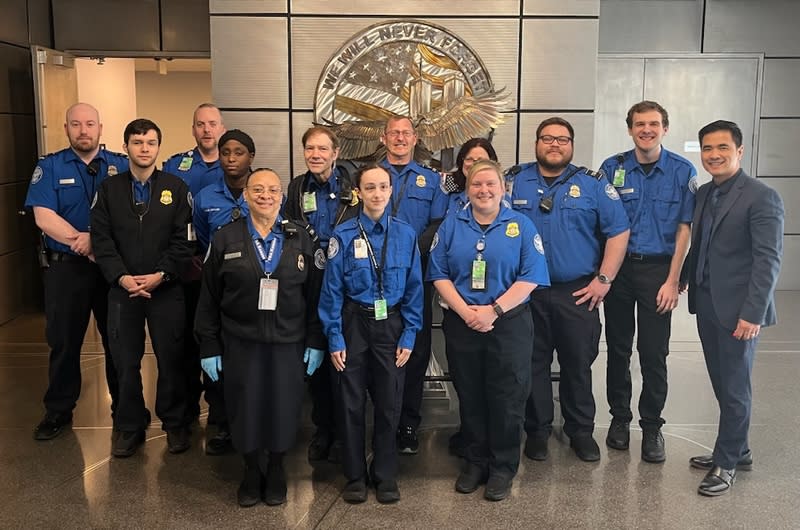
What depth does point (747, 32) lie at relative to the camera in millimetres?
7930

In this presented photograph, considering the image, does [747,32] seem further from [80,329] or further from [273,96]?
[80,329]

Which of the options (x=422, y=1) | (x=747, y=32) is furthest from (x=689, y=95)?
(x=422, y=1)

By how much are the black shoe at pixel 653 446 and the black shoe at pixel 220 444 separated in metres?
2.15

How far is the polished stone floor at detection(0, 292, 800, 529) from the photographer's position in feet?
10.3

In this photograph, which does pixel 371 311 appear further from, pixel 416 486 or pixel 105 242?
pixel 105 242

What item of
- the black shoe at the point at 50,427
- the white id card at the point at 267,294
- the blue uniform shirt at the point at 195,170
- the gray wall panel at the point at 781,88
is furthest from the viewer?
the gray wall panel at the point at 781,88

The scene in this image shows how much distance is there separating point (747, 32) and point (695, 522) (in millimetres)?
6508

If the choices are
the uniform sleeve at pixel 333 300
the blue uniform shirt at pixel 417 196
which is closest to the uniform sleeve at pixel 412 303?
the uniform sleeve at pixel 333 300

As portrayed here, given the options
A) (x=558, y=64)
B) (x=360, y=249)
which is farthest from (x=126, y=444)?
(x=558, y=64)

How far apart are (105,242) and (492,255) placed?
1893mm

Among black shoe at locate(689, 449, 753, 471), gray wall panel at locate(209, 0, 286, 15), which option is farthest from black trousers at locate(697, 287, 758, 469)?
gray wall panel at locate(209, 0, 286, 15)

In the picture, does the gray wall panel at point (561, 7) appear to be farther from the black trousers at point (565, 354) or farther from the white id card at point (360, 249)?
the white id card at point (360, 249)

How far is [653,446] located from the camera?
3773 mm

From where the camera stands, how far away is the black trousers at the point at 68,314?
3930 millimetres
